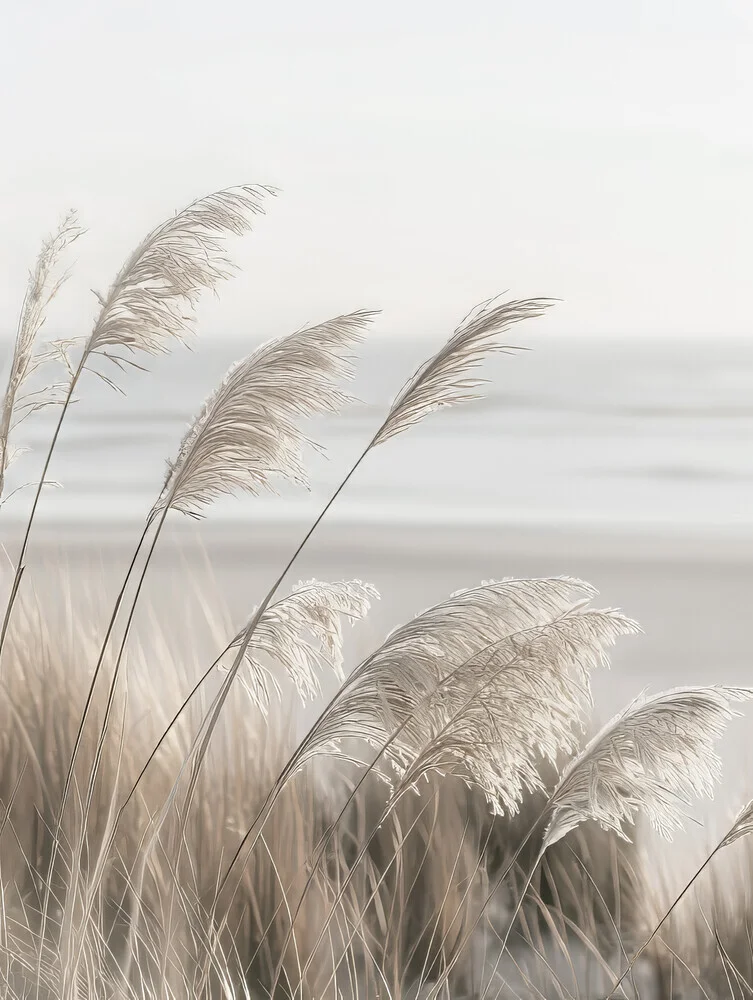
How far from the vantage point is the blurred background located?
65.7 inches

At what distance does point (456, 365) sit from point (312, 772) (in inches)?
31.7

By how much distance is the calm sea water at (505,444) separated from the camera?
167 centimetres

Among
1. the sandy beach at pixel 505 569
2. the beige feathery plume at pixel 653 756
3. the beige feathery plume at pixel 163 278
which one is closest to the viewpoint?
the beige feathery plume at pixel 653 756

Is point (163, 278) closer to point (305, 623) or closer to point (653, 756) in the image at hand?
point (305, 623)

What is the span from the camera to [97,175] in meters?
1.77

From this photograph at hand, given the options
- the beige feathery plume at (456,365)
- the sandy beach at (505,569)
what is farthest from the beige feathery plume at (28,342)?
the beige feathery plume at (456,365)

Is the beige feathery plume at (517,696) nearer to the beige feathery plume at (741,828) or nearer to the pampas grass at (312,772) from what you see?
the pampas grass at (312,772)

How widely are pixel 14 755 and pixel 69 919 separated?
409 millimetres

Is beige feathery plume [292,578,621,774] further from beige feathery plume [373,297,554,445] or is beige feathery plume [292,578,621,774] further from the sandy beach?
the sandy beach

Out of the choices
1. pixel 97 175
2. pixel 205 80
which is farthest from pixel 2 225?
pixel 205 80

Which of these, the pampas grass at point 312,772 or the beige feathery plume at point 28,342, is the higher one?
the beige feathery plume at point 28,342

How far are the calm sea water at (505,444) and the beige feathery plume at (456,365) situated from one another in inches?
22.7

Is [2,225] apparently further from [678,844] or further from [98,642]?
[678,844]

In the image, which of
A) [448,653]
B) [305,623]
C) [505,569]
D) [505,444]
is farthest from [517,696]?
[505,444]
